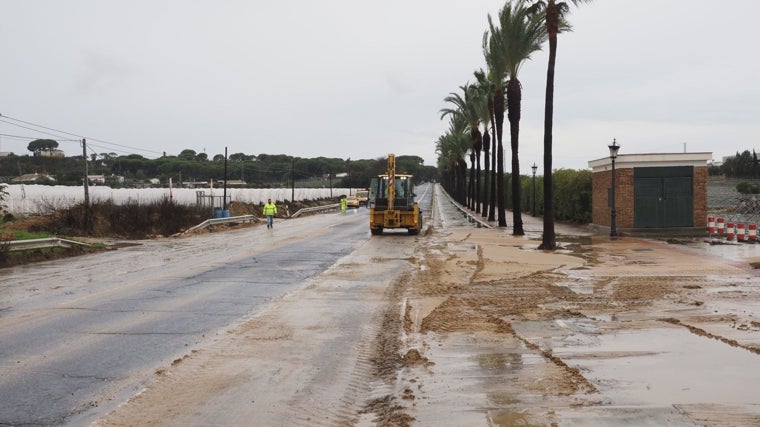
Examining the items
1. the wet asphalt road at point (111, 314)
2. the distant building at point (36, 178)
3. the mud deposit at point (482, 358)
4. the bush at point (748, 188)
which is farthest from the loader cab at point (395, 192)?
the distant building at point (36, 178)

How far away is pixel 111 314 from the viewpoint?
37.3 ft

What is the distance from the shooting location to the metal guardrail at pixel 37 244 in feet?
71.3

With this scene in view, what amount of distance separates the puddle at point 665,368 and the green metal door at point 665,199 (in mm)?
21381

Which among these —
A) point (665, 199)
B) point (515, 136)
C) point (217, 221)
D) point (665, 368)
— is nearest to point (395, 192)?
point (515, 136)

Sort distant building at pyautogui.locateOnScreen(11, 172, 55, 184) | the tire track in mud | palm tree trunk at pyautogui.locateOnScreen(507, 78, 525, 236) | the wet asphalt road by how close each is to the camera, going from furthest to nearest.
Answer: distant building at pyautogui.locateOnScreen(11, 172, 55, 184)
palm tree trunk at pyautogui.locateOnScreen(507, 78, 525, 236)
the wet asphalt road
the tire track in mud

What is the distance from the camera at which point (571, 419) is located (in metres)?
5.70

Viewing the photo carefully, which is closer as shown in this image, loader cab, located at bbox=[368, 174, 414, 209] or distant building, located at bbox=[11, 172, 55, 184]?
loader cab, located at bbox=[368, 174, 414, 209]

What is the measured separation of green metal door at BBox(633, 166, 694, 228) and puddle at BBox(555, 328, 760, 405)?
21.4 metres

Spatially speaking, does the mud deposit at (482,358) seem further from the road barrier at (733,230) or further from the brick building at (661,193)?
the brick building at (661,193)

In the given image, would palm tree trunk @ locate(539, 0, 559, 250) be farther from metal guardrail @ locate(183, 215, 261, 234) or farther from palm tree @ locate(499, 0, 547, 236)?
metal guardrail @ locate(183, 215, 261, 234)

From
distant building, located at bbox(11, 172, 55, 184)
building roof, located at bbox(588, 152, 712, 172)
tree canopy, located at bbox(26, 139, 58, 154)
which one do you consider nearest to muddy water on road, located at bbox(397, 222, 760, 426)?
building roof, located at bbox(588, 152, 712, 172)

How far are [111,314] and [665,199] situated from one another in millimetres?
24688

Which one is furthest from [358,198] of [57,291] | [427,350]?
[427,350]

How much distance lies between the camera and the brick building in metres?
29.3
